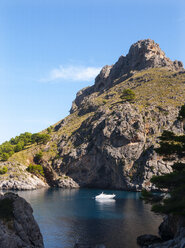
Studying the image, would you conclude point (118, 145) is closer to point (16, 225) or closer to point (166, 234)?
point (166, 234)

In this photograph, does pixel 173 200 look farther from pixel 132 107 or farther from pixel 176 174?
pixel 132 107

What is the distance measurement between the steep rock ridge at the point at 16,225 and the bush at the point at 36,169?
108 m

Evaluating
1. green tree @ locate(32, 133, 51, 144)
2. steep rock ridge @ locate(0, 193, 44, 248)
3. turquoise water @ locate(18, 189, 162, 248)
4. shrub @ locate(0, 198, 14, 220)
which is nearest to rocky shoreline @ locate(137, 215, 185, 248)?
turquoise water @ locate(18, 189, 162, 248)

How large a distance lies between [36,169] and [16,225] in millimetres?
114359

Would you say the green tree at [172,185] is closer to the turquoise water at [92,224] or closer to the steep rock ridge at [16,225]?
the turquoise water at [92,224]

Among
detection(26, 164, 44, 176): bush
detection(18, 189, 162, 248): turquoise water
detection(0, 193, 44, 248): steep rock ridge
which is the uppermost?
detection(26, 164, 44, 176): bush

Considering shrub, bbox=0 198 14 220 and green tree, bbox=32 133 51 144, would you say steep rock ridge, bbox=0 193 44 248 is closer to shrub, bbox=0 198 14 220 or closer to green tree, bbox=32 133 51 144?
shrub, bbox=0 198 14 220

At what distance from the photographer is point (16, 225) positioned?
105 feet

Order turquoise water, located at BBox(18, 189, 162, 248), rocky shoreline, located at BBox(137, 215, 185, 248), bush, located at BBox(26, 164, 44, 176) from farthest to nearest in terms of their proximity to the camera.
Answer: bush, located at BBox(26, 164, 44, 176), turquoise water, located at BBox(18, 189, 162, 248), rocky shoreline, located at BBox(137, 215, 185, 248)

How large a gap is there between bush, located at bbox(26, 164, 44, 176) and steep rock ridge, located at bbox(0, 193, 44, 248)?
355 feet

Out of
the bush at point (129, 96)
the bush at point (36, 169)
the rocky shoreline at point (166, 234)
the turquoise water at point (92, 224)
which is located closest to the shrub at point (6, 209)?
the turquoise water at point (92, 224)

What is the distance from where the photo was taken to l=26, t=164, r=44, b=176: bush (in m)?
142

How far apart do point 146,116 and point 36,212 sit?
93825 mm

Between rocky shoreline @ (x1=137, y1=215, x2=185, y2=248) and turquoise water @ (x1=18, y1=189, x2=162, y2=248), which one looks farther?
turquoise water @ (x1=18, y1=189, x2=162, y2=248)
